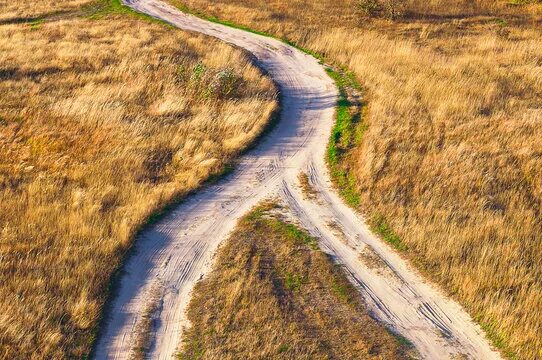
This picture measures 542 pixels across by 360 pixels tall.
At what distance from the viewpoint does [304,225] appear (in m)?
15.7

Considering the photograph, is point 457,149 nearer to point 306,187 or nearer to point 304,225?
point 306,187

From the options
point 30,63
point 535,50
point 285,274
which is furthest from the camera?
point 535,50

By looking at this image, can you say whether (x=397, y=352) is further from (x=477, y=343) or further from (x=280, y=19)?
(x=280, y=19)

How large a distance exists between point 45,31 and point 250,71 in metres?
15.1

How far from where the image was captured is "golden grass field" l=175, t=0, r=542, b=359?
528 inches

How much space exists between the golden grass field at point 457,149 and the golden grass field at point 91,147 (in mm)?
4787

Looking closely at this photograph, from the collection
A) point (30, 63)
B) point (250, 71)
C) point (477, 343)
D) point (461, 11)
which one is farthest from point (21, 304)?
point (461, 11)

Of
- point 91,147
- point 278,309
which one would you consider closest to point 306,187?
point 278,309

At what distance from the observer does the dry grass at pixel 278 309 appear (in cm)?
1135

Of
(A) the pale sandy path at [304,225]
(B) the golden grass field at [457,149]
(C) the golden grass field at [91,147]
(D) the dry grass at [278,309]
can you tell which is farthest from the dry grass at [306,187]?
(C) the golden grass field at [91,147]

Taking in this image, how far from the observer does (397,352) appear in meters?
11.5

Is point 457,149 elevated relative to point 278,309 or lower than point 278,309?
elevated

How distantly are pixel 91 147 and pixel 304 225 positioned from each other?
7.85 meters

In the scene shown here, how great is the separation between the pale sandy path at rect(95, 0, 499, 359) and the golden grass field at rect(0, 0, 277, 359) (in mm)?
548
